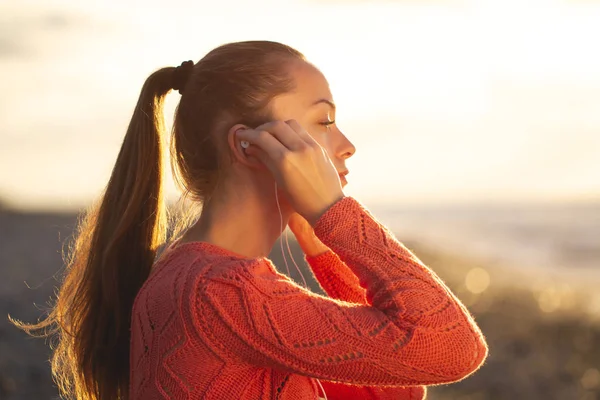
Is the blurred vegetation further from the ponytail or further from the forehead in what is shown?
the forehead

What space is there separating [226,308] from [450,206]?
4157 centimetres

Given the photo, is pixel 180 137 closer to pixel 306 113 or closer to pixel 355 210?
pixel 306 113

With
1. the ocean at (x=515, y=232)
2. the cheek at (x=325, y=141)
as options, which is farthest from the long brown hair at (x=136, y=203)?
the ocean at (x=515, y=232)

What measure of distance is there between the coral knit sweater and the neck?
9 cm

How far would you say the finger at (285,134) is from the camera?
2484mm

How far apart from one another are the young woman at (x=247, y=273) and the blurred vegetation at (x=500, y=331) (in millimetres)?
1588

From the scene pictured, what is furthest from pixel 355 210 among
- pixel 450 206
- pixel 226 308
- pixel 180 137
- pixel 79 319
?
pixel 450 206

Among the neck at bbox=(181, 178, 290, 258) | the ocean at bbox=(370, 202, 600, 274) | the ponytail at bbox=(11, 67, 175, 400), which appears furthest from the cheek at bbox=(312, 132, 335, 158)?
the ocean at bbox=(370, 202, 600, 274)

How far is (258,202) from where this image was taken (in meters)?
2.71

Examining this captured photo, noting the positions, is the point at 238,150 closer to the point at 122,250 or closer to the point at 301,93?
the point at 301,93

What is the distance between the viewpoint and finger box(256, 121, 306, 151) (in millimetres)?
2484

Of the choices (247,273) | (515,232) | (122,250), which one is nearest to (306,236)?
(122,250)

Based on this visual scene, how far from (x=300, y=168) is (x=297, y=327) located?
0.48 m

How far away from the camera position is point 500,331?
9047 millimetres
